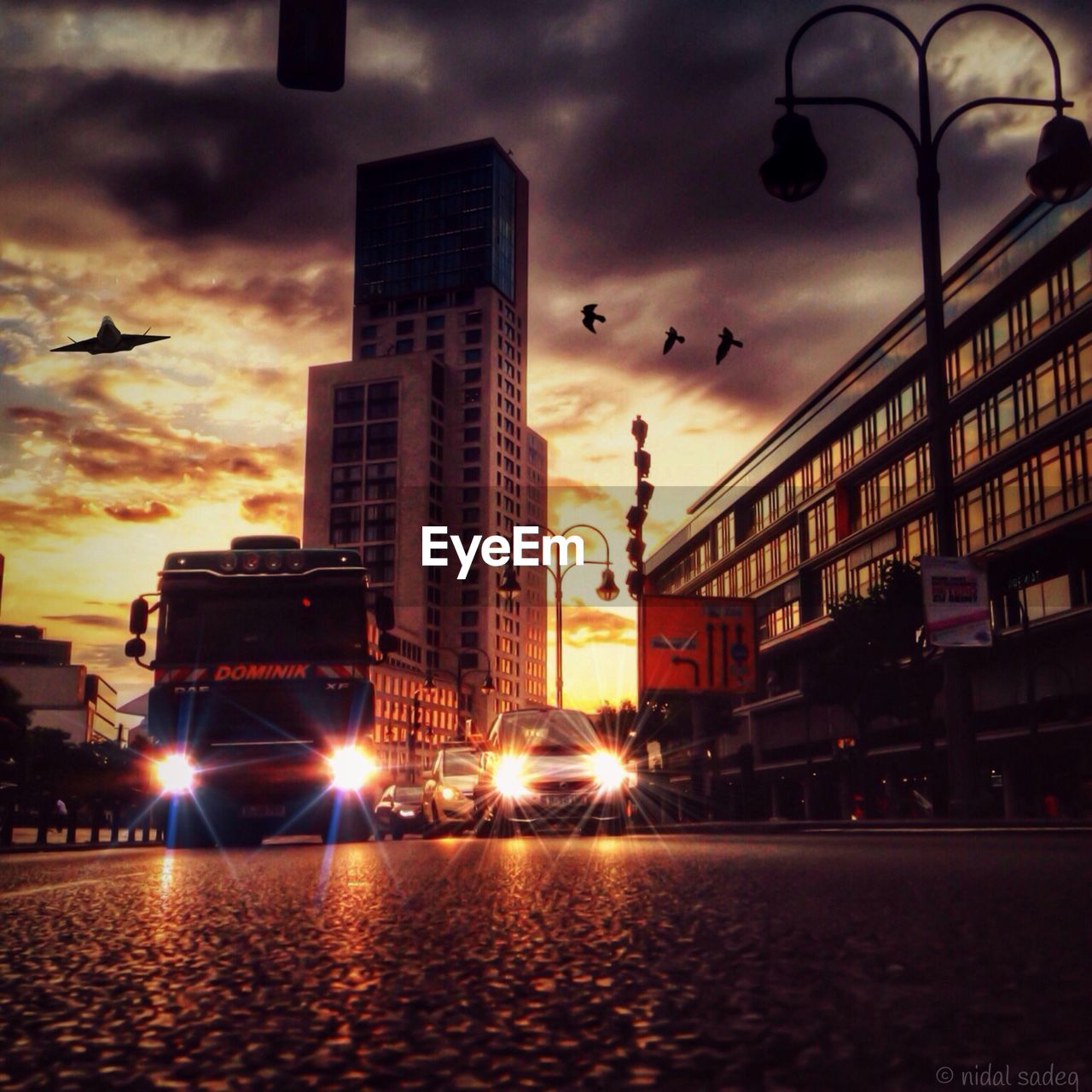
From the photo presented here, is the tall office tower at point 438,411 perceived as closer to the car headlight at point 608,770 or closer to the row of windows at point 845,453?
the row of windows at point 845,453

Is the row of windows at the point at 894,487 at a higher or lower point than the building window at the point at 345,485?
lower

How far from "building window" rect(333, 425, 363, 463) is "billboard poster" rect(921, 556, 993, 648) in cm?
14808

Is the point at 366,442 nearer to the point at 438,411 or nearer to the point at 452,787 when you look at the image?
the point at 438,411

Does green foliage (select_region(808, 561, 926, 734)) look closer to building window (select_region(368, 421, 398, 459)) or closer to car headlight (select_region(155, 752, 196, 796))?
car headlight (select_region(155, 752, 196, 796))

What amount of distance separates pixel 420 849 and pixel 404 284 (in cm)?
17501

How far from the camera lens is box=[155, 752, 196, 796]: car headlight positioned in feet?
52.1

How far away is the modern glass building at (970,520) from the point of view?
41.2 m

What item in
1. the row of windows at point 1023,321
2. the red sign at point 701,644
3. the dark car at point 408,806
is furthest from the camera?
the row of windows at point 1023,321

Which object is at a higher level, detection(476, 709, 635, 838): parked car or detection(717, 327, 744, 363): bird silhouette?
detection(717, 327, 744, 363): bird silhouette

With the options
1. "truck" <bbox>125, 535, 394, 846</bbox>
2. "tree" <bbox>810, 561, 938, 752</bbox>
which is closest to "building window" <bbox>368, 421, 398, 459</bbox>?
"tree" <bbox>810, 561, 938, 752</bbox>

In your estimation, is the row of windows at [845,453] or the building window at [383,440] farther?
the building window at [383,440]

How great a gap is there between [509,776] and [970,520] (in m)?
34.1

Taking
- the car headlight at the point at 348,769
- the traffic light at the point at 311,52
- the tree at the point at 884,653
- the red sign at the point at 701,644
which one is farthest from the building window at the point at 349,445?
the traffic light at the point at 311,52

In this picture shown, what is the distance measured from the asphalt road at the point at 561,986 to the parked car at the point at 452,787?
18990 mm
